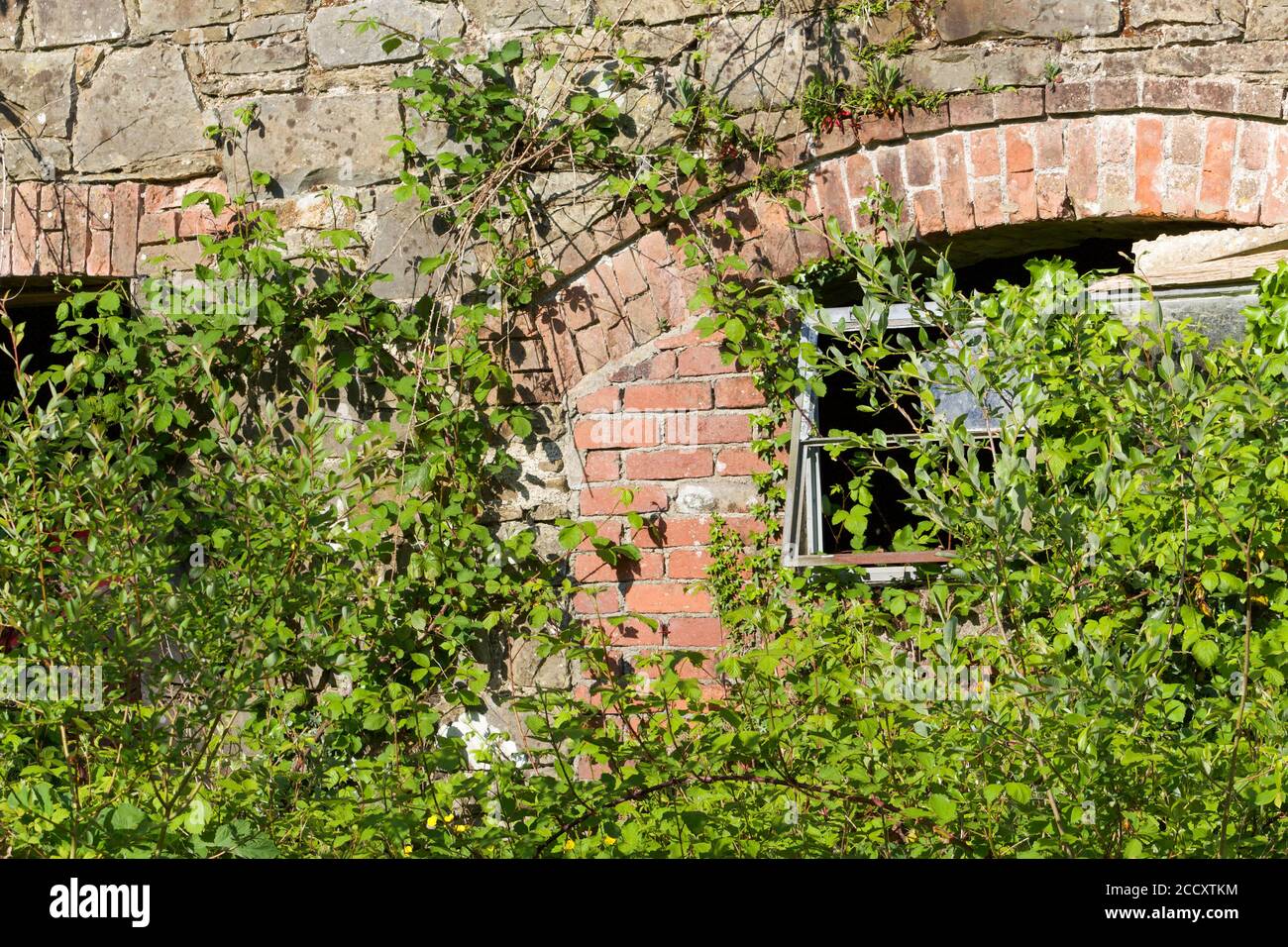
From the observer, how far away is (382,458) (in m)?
3.10

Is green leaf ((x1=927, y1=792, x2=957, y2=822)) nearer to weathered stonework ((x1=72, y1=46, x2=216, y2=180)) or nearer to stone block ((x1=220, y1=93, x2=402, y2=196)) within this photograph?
stone block ((x1=220, y1=93, x2=402, y2=196))

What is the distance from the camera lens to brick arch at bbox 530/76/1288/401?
10.7 feet

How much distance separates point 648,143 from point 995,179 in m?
1.03

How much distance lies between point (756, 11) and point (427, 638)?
213 cm

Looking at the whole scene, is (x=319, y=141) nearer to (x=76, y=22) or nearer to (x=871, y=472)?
(x=76, y=22)

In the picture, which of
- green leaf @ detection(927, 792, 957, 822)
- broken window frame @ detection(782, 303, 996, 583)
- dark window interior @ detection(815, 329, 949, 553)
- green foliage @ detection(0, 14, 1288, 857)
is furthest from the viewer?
dark window interior @ detection(815, 329, 949, 553)

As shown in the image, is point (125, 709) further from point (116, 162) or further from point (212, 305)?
point (116, 162)

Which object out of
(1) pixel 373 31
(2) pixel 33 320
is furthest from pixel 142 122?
(2) pixel 33 320

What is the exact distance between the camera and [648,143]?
3.61 metres

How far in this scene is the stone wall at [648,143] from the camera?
10.8 ft

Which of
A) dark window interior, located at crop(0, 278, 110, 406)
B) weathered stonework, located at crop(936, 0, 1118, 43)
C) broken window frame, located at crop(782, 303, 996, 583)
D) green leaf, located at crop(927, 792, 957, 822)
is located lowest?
green leaf, located at crop(927, 792, 957, 822)

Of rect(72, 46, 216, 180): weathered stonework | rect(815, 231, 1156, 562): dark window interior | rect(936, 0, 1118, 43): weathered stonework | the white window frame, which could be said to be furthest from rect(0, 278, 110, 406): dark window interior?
rect(936, 0, 1118, 43): weathered stonework

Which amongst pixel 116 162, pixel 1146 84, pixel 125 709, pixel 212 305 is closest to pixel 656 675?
pixel 125 709

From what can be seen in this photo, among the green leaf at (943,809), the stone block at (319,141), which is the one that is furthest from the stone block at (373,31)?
the green leaf at (943,809)
